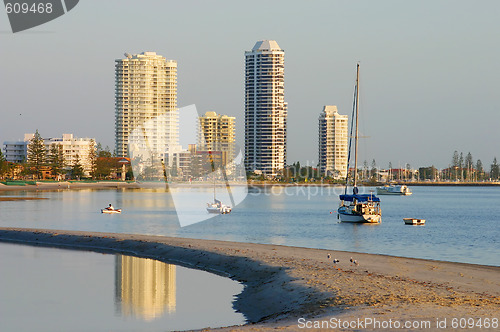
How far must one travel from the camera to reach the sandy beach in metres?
20.7

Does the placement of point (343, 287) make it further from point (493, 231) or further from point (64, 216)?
point (64, 216)

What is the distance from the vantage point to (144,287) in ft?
112

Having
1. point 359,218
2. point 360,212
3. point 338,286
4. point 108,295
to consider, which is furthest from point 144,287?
point 360,212

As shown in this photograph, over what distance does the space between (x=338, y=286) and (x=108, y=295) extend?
1159 centimetres

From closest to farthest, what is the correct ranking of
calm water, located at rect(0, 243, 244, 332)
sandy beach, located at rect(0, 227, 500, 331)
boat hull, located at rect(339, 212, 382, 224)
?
sandy beach, located at rect(0, 227, 500, 331) → calm water, located at rect(0, 243, 244, 332) → boat hull, located at rect(339, 212, 382, 224)

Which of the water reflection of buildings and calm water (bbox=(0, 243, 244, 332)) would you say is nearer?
calm water (bbox=(0, 243, 244, 332))

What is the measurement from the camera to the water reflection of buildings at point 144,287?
28.5m

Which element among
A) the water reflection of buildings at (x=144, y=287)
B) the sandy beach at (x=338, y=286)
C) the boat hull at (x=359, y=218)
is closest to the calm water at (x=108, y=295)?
the water reflection of buildings at (x=144, y=287)

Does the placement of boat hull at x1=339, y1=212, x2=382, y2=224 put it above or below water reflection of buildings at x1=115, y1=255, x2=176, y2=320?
above

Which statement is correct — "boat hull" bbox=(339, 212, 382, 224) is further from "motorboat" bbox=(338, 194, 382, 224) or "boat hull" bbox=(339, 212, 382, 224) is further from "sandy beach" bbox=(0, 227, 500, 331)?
"sandy beach" bbox=(0, 227, 500, 331)

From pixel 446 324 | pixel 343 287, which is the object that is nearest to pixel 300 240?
pixel 343 287

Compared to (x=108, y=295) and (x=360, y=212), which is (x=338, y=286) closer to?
(x=108, y=295)

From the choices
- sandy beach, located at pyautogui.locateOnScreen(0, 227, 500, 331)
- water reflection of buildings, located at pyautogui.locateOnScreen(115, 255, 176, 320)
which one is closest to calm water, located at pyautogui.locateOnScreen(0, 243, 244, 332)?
water reflection of buildings, located at pyautogui.locateOnScreen(115, 255, 176, 320)

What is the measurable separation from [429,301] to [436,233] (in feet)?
169
